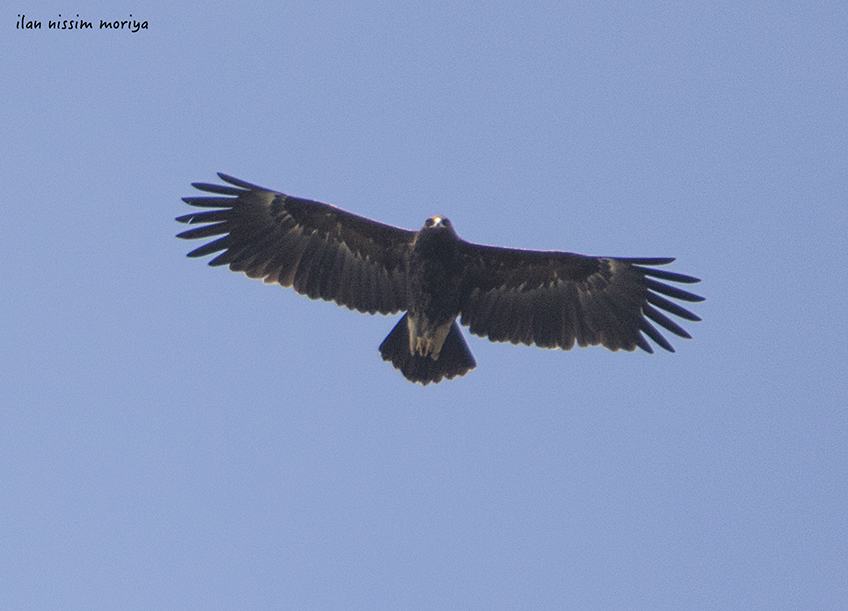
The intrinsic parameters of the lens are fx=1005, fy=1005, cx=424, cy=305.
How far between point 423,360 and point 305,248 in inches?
75.4

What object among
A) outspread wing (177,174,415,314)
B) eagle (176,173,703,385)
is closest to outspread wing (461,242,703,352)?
eagle (176,173,703,385)

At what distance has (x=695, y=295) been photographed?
11.1 m

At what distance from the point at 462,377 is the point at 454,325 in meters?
0.62

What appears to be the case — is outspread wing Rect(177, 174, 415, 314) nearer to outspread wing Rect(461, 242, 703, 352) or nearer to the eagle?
the eagle

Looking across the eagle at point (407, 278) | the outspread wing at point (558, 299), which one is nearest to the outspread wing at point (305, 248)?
the eagle at point (407, 278)

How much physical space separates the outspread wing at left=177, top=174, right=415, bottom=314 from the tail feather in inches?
15.3

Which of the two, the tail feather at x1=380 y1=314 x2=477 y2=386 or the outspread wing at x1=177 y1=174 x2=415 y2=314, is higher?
the outspread wing at x1=177 y1=174 x2=415 y2=314

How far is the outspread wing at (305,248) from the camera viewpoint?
11.5m

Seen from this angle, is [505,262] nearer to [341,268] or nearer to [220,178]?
[341,268]

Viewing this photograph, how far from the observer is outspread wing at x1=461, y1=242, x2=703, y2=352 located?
11.4 metres

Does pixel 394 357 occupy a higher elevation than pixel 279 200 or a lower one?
lower

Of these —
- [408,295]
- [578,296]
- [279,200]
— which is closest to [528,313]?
[578,296]

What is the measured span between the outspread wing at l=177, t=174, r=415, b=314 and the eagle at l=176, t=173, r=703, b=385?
0.04ft

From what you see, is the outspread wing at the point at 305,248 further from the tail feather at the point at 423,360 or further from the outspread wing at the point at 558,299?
the outspread wing at the point at 558,299
